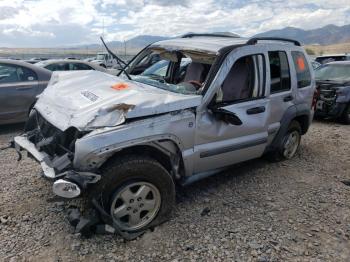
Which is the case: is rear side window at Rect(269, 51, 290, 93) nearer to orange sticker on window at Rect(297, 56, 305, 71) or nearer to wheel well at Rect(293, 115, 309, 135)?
orange sticker on window at Rect(297, 56, 305, 71)

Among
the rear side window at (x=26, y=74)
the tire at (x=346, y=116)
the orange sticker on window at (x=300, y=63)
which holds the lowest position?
the tire at (x=346, y=116)

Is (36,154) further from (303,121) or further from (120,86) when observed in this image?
(303,121)

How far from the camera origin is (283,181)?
15.9ft

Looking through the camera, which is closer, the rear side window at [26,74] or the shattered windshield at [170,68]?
the shattered windshield at [170,68]

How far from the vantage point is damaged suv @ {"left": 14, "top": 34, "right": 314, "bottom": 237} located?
312cm

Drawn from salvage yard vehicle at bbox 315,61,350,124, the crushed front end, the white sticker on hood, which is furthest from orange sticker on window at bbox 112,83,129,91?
salvage yard vehicle at bbox 315,61,350,124

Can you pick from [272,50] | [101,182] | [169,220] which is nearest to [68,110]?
[101,182]

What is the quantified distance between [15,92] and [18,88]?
0.11m

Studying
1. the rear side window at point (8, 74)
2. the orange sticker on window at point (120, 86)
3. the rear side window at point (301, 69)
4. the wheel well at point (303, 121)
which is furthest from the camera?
the rear side window at point (8, 74)

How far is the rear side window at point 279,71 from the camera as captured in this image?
4.60m

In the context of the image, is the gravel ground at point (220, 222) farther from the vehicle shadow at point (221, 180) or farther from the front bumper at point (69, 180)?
the front bumper at point (69, 180)

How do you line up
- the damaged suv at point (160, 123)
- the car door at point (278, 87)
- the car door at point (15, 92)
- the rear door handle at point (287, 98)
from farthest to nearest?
the car door at point (15, 92) → the rear door handle at point (287, 98) → the car door at point (278, 87) → the damaged suv at point (160, 123)

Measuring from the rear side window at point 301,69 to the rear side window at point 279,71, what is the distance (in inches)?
11.6

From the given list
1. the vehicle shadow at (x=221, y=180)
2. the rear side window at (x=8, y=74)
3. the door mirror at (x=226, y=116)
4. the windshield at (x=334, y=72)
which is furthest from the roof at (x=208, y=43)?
the windshield at (x=334, y=72)
